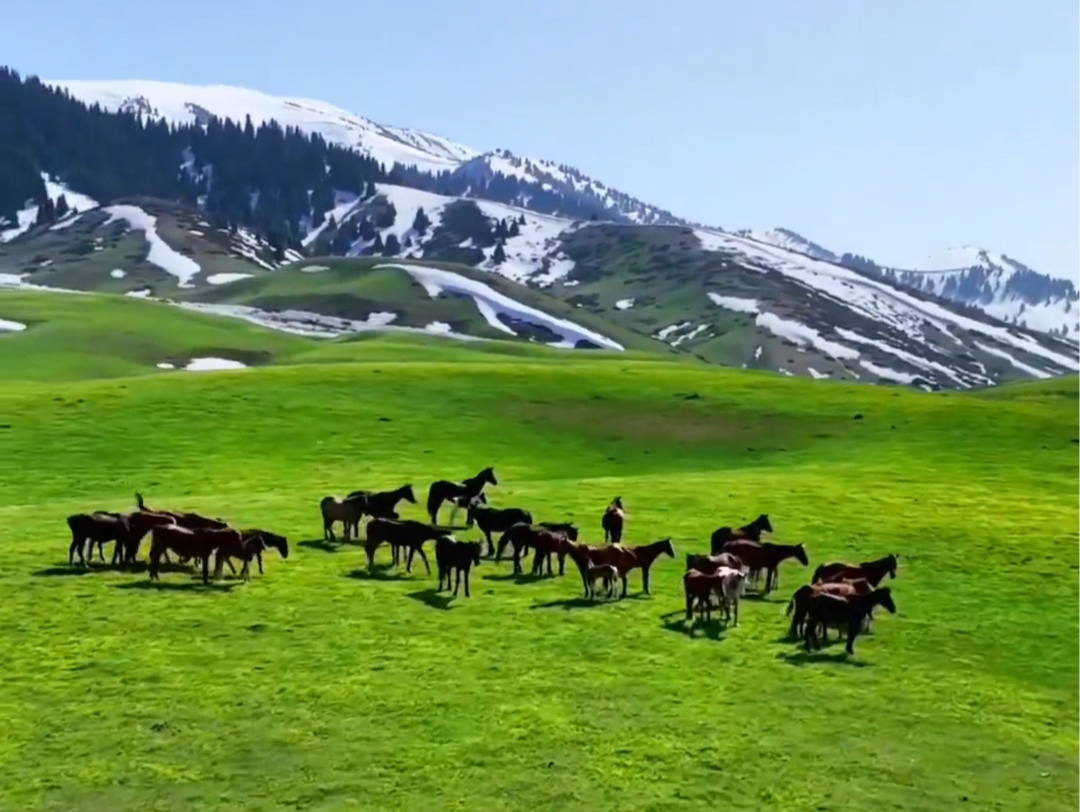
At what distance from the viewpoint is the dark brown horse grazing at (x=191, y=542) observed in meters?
31.0

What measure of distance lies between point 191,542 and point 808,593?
16.7 m

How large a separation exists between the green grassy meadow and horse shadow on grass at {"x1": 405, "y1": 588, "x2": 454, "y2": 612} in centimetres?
16

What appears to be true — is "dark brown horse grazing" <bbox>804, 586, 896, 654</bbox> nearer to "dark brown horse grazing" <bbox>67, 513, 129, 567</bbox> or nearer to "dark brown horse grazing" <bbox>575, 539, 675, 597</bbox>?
"dark brown horse grazing" <bbox>575, 539, 675, 597</bbox>

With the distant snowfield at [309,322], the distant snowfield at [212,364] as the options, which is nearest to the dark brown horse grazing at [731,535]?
the distant snowfield at [212,364]

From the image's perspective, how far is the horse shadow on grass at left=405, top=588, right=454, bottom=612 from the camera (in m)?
29.8

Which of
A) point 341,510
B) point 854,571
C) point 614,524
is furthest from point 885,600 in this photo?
point 341,510

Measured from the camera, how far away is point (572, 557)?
33.2m

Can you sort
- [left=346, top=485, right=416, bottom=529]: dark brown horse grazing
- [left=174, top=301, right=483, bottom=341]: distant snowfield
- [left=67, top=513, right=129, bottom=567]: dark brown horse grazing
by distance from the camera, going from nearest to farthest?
[left=67, top=513, right=129, bottom=567]: dark brown horse grazing
[left=346, top=485, right=416, bottom=529]: dark brown horse grazing
[left=174, top=301, right=483, bottom=341]: distant snowfield

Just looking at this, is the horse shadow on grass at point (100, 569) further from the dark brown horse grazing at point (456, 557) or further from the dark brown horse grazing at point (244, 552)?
the dark brown horse grazing at point (456, 557)

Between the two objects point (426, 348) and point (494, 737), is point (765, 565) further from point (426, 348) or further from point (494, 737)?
point (426, 348)

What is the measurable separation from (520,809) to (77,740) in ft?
28.0

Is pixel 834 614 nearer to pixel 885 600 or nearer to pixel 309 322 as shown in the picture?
pixel 885 600

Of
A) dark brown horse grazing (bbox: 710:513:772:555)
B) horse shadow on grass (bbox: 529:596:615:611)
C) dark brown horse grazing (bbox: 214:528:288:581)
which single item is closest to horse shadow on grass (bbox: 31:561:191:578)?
dark brown horse grazing (bbox: 214:528:288:581)

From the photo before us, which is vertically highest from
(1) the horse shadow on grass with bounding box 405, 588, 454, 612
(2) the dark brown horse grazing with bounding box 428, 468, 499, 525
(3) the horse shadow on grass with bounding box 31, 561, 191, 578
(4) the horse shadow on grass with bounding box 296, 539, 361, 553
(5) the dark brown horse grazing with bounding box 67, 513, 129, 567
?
(2) the dark brown horse grazing with bounding box 428, 468, 499, 525
